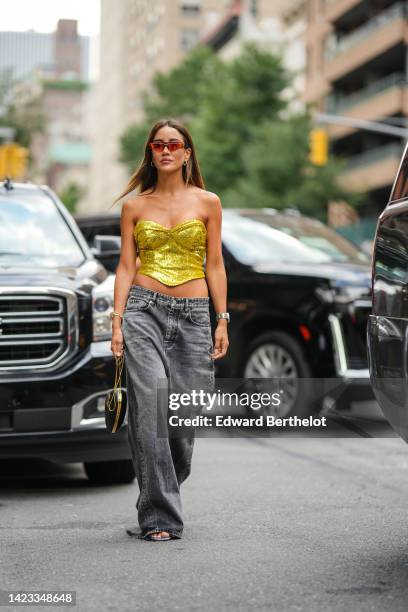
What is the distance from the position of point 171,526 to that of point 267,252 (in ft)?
19.7

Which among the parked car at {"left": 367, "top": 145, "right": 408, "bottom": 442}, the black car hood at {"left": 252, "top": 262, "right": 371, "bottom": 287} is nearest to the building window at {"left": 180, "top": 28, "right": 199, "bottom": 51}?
the black car hood at {"left": 252, "top": 262, "right": 371, "bottom": 287}

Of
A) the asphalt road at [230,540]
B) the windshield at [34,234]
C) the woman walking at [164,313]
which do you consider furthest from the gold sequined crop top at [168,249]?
the windshield at [34,234]

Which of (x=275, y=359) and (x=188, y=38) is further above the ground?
(x=188, y=38)

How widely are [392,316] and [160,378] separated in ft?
4.00

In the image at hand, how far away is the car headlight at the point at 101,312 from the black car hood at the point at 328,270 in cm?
361

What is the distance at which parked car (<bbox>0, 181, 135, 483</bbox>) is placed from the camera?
7.20 meters

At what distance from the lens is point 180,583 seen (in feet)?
16.3

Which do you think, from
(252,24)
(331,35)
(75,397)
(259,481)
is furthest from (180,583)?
(252,24)

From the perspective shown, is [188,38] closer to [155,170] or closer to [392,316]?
[155,170]

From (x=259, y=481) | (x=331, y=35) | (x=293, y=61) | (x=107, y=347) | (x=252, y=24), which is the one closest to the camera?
(x=107, y=347)

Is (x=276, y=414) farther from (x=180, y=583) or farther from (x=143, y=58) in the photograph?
(x=143, y=58)

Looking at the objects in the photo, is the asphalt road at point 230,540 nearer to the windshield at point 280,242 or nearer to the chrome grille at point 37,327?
the chrome grille at point 37,327

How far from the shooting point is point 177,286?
5.90 metres

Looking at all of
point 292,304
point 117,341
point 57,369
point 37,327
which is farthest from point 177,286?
point 292,304
